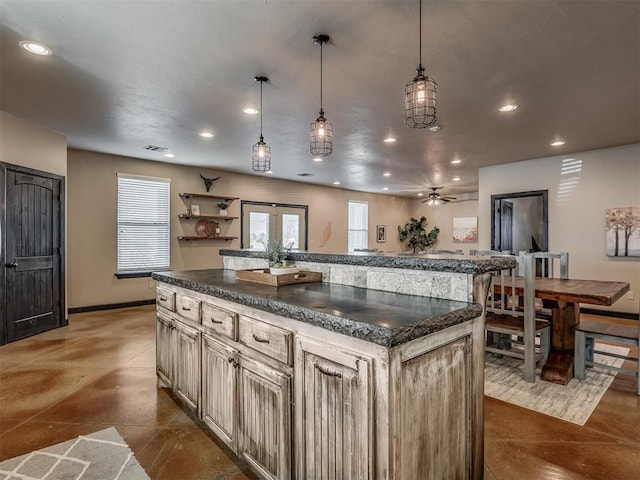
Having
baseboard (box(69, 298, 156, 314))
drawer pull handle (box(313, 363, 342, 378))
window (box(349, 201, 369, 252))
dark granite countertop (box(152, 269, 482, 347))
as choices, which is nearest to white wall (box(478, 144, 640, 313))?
window (box(349, 201, 369, 252))

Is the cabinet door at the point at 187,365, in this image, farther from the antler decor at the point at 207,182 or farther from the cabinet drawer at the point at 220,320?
the antler decor at the point at 207,182

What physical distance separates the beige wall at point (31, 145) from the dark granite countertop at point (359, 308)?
12.7 feet

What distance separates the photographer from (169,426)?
2.35 meters

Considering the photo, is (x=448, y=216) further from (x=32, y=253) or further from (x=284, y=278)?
(x=32, y=253)

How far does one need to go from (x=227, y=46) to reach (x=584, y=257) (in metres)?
6.17

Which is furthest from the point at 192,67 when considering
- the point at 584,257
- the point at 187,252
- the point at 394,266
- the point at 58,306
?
the point at 584,257

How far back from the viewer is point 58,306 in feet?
15.7

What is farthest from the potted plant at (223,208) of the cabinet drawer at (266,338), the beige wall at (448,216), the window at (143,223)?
the beige wall at (448,216)

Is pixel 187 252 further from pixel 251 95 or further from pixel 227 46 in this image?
pixel 227 46

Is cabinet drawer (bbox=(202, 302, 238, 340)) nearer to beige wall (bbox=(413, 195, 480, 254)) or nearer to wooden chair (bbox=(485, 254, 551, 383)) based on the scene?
wooden chair (bbox=(485, 254, 551, 383))

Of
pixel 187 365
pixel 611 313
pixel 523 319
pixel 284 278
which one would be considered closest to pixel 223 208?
pixel 187 365

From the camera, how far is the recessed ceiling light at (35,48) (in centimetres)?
251

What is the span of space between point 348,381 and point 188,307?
1.47m

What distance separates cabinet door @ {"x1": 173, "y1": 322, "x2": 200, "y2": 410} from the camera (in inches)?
86.6
